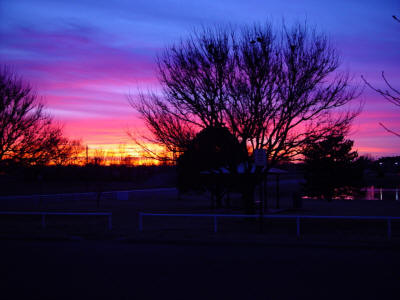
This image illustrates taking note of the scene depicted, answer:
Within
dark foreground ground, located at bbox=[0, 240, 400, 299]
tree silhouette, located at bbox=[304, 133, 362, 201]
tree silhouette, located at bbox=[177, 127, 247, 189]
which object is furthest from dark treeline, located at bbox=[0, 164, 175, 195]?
dark foreground ground, located at bbox=[0, 240, 400, 299]

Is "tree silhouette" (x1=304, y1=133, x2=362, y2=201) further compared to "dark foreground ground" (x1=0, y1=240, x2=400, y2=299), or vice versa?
"tree silhouette" (x1=304, y1=133, x2=362, y2=201)

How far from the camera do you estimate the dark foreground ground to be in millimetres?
7004

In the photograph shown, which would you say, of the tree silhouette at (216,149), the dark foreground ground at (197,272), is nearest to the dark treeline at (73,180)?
the tree silhouette at (216,149)

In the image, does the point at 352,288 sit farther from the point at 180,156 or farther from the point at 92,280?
the point at 180,156

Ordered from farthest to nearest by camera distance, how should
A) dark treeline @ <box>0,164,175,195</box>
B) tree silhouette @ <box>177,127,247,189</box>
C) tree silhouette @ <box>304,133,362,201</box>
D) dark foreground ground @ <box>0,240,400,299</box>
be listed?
dark treeline @ <box>0,164,175,195</box> < tree silhouette @ <box>304,133,362,201</box> < tree silhouette @ <box>177,127,247,189</box> < dark foreground ground @ <box>0,240,400,299</box>

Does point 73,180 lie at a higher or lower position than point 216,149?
lower

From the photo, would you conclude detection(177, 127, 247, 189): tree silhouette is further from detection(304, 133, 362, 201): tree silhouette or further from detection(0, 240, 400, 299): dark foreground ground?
detection(304, 133, 362, 201): tree silhouette

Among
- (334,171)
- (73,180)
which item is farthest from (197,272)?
(73,180)

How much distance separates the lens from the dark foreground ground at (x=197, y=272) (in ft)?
23.0

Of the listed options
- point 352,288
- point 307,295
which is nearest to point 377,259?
point 352,288

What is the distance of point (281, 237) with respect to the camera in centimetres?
1339

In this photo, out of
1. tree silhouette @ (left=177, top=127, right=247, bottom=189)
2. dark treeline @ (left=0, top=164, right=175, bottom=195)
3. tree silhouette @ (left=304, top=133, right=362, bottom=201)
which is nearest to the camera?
tree silhouette @ (left=177, top=127, right=247, bottom=189)

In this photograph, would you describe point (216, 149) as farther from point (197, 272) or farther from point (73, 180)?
point (73, 180)

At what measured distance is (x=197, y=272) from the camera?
8.54 m
